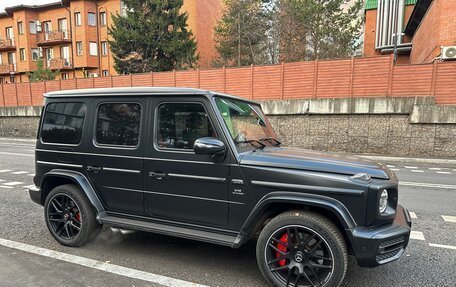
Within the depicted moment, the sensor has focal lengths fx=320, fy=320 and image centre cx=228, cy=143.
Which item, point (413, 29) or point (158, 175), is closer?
point (158, 175)

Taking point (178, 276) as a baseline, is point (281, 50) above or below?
above

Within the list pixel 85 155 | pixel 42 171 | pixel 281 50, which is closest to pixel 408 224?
pixel 85 155

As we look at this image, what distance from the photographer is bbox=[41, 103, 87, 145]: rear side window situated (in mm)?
4238

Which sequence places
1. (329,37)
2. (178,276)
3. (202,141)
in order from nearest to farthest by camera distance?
(202,141) → (178,276) → (329,37)

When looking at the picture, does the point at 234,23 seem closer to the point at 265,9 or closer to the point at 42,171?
Answer: the point at 265,9

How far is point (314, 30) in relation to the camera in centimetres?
3011

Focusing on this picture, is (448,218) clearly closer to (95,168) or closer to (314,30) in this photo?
(95,168)

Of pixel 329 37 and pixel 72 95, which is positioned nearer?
pixel 72 95

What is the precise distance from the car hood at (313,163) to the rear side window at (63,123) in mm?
2343

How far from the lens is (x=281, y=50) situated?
29.7 meters

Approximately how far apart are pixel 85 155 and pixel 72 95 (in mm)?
854

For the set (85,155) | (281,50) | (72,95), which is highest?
(281,50)

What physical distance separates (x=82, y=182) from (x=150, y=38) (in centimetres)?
2628

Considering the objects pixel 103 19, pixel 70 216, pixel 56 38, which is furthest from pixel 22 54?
pixel 70 216
